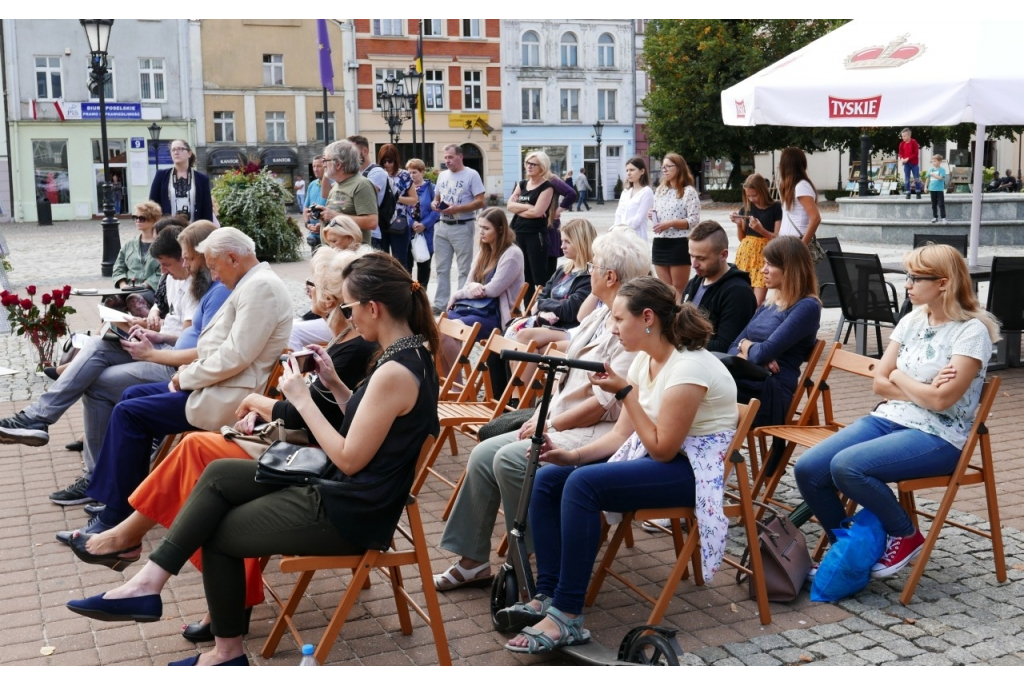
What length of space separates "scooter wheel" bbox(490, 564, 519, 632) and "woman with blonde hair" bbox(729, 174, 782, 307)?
5.64 meters

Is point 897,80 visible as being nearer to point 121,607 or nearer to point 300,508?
point 300,508

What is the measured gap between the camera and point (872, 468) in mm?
4316

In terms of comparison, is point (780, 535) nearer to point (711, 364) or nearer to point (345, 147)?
point (711, 364)

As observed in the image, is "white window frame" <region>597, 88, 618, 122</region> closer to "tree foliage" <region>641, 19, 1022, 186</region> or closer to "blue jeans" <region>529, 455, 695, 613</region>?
"tree foliage" <region>641, 19, 1022, 186</region>

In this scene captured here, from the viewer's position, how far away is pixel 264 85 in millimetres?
47219

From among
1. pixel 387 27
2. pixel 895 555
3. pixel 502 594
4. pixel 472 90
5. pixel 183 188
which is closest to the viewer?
pixel 502 594

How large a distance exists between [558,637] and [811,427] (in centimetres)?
203

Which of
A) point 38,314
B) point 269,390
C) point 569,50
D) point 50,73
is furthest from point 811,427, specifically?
point 569,50

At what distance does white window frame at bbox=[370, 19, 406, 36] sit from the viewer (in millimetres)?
50781

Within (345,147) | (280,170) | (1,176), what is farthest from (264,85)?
Result: (345,147)

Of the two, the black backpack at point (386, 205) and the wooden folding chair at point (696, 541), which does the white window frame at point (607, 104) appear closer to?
the black backpack at point (386, 205)

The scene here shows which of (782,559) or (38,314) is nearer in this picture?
(782,559)

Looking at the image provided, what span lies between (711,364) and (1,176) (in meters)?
42.9

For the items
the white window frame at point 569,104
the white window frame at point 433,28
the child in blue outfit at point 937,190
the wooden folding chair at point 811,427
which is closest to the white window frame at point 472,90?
the white window frame at point 433,28
